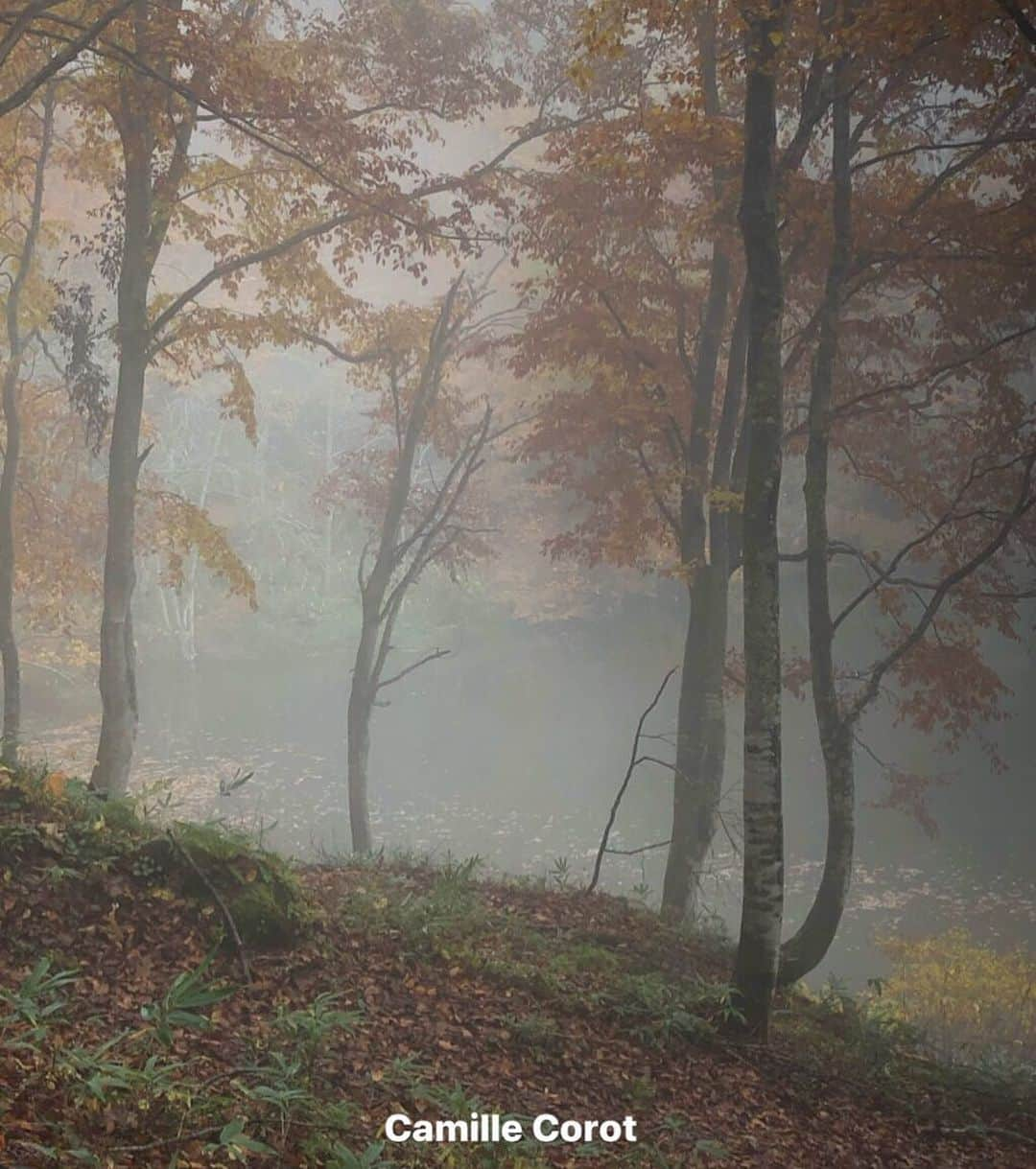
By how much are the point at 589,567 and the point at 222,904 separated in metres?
8.50

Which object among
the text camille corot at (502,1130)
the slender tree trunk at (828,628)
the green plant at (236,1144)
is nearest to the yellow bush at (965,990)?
the slender tree trunk at (828,628)

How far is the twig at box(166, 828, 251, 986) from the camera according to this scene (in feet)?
16.2

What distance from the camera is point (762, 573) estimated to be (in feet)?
20.4

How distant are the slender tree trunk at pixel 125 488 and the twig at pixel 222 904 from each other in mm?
4966

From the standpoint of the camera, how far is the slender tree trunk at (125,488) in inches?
394

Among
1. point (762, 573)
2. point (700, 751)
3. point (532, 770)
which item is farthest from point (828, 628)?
point (532, 770)

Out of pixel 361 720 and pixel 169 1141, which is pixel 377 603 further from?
pixel 169 1141

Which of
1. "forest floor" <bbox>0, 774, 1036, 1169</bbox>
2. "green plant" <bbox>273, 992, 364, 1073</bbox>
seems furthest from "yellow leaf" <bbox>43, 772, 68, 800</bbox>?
"green plant" <bbox>273, 992, 364, 1073</bbox>

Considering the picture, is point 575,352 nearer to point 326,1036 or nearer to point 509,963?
point 509,963

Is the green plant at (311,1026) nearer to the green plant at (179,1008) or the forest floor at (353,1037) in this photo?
the forest floor at (353,1037)

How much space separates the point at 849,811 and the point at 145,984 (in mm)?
5957

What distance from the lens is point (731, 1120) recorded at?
5098 millimetres

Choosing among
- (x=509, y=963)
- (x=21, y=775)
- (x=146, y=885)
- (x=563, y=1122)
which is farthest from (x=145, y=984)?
(x=509, y=963)

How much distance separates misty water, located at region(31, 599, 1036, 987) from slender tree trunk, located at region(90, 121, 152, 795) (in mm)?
2526
